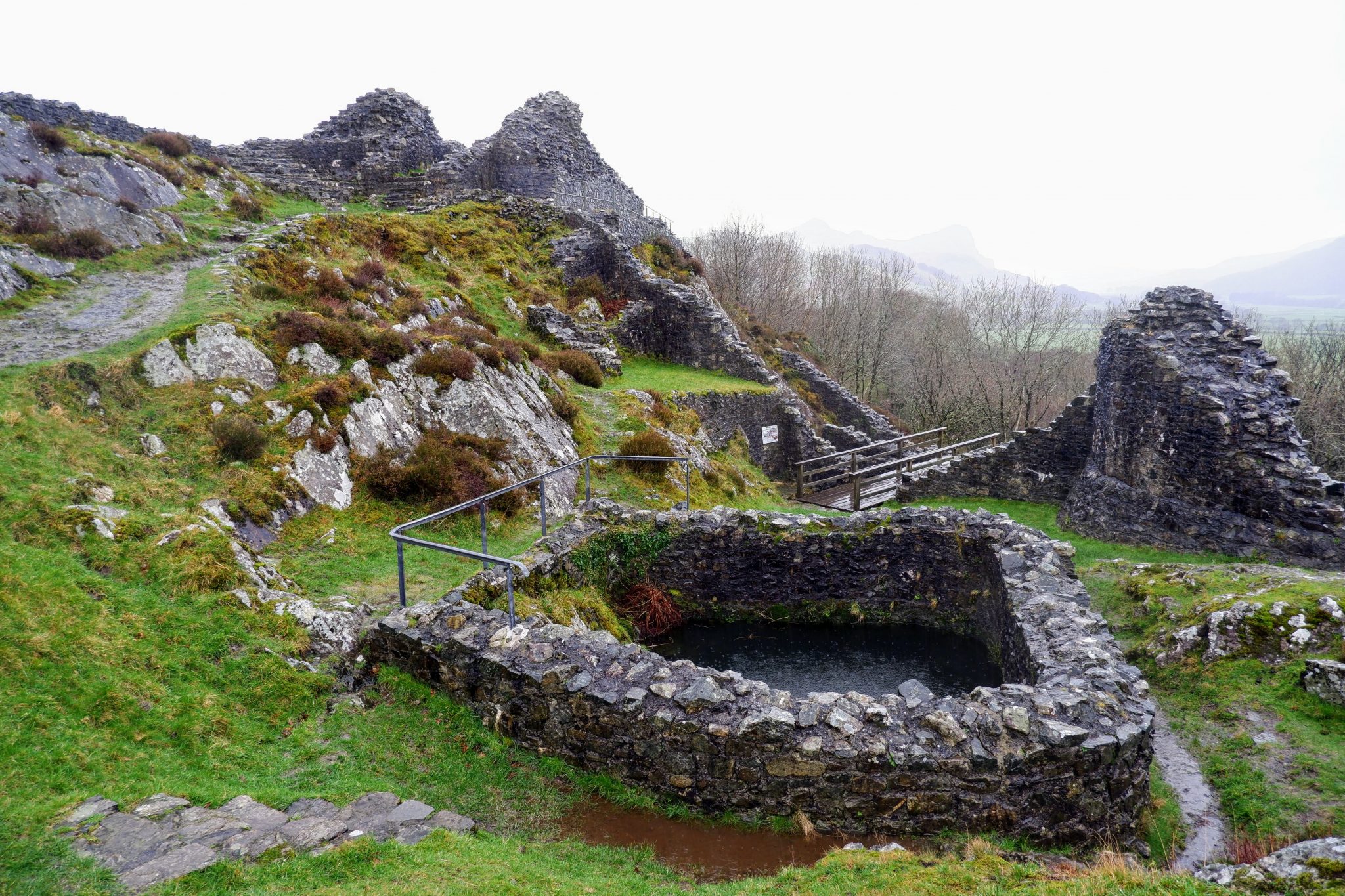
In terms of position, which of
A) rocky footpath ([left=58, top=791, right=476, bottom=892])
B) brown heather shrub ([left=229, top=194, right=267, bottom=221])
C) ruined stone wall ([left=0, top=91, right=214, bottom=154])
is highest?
ruined stone wall ([left=0, top=91, right=214, bottom=154])

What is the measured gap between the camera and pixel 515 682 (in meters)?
7.19

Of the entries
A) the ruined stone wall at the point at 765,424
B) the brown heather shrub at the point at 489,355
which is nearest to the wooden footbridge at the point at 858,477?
the ruined stone wall at the point at 765,424

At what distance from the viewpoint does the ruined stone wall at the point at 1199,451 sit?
476 inches

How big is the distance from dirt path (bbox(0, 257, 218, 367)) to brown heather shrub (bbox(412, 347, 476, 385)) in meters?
4.64

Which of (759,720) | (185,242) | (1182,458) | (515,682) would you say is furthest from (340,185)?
(1182,458)

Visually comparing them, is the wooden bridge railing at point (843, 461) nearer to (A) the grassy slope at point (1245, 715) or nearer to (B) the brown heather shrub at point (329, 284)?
(A) the grassy slope at point (1245, 715)

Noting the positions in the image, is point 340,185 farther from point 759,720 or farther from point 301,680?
point 759,720

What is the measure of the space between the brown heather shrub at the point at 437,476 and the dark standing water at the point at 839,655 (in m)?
4.52

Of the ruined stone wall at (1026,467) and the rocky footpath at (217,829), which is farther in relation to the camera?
the ruined stone wall at (1026,467)

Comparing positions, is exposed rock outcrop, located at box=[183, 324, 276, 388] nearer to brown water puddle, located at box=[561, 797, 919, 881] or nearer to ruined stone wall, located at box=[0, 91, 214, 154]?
brown water puddle, located at box=[561, 797, 919, 881]

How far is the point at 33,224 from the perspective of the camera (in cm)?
1388

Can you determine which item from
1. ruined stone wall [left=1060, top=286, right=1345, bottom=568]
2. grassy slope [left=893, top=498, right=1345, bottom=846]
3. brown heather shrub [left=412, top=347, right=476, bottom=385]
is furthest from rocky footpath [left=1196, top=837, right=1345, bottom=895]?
brown heather shrub [left=412, top=347, right=476, bottom=385]

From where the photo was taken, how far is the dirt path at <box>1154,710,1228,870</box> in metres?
6.45

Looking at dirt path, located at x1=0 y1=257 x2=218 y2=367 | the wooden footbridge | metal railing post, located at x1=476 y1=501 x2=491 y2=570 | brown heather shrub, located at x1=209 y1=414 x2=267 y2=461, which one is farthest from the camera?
the wooden footbridge
